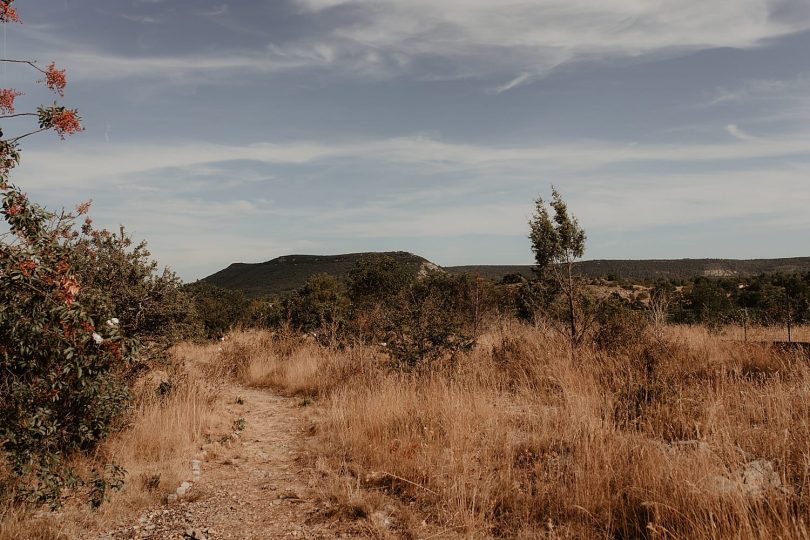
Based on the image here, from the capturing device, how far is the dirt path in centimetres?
407

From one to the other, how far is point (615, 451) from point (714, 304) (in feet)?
88.2

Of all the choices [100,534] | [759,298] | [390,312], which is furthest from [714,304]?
[100,534]

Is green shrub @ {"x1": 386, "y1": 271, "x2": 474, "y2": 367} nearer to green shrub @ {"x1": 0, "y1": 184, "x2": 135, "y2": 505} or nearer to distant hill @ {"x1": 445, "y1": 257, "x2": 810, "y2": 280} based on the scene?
green shrub @ {"x1": 0, "y1": 184, "x2": 135, "y2": 505}

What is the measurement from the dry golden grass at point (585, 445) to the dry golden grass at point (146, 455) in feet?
5.73

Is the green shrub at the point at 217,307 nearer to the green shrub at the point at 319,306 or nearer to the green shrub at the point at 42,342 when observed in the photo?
the green shrub at the point at 319,306

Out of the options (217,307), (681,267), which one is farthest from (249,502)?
(681,267)

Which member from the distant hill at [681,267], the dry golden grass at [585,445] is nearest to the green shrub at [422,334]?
the dry golden grass at [585,445]

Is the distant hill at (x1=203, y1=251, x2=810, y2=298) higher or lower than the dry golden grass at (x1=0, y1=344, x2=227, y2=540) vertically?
higher

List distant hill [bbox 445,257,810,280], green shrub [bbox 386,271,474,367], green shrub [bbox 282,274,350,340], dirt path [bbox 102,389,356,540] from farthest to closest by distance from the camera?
distant hill [bbox 445,257,810,280]
green shrub [bbox 282,274,350,340]
green shrub [bbox 386,271,474,367]
dirt path [bbox 102,389,356,540]

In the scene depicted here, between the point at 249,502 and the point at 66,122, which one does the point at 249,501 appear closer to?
the point at 249,502

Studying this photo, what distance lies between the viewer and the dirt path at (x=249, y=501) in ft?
13.4

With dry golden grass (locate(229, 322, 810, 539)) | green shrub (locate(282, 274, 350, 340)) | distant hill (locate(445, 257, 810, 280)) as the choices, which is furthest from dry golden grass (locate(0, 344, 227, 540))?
distant hill (locate(445, 257, 810, 280))

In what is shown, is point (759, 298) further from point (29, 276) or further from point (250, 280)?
point (250, 280)

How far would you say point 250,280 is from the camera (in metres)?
67.2
